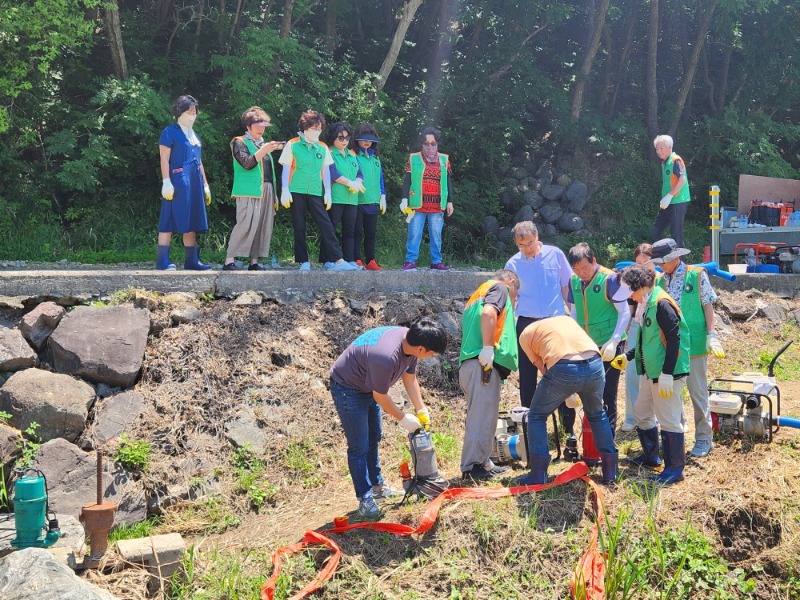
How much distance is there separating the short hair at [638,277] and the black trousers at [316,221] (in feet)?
12.1

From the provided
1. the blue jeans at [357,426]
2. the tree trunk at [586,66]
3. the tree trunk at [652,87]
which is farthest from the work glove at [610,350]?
the tree trunk at [652,87]

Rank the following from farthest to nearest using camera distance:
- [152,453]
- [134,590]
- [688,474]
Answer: [152,453]
[688,474]
[134,590]

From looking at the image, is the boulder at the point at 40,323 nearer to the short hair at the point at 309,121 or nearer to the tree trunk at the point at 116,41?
the short hair at the point at 309,121

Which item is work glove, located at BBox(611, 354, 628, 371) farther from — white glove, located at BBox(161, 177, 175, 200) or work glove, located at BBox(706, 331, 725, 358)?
white glove, located at BBox(161, 177, 175, 200)

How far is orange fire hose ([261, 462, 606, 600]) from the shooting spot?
15.1 feet

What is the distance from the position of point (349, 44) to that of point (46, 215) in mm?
6748

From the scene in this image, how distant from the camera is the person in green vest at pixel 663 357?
532 cm

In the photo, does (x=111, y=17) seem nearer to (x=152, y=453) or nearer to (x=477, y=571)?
(x=152, y=453)

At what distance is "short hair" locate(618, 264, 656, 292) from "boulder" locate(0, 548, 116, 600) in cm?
370

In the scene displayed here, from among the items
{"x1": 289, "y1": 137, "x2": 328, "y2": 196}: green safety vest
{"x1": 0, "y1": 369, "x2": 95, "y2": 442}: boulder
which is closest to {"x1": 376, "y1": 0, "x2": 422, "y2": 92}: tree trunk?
{"x1": 289, "y1": 137, "x2": 328, "y2": 196}: green safety vest

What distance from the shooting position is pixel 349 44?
1551 cm

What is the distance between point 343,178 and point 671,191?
393 centimetres

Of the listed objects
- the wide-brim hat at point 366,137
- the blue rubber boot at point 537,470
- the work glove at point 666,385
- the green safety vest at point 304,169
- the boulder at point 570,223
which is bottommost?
the blue rubber boot at point 537,470

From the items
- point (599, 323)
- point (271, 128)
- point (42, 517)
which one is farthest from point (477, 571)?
point (271, 128)
